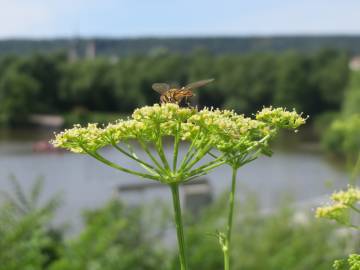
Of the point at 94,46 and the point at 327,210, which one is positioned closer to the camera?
the point at 327,210

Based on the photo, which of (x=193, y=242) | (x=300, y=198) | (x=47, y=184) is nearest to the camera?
(x=193, y=242)

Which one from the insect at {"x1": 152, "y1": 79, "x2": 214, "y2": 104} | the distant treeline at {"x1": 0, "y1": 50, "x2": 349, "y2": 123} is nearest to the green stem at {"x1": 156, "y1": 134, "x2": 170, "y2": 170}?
the insect at {"x1": 152, "y1": 79, "x2": 214, "y2": 104}

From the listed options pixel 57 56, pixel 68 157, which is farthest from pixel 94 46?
pixel 68 157

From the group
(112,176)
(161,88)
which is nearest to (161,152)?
(161,88)

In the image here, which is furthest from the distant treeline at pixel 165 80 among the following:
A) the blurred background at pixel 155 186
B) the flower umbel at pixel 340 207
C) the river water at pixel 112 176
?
the flower umbel at pixel 340 207

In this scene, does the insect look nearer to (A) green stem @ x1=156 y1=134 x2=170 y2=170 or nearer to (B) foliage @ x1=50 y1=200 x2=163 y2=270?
(A) green stem @ x1=156 y1=134 x2=170 y2=170

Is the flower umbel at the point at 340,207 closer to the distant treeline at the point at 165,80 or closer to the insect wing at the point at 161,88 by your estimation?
the insect wing at the point at 161,88

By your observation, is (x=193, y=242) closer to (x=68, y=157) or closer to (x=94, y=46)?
(x=68, y=157)
